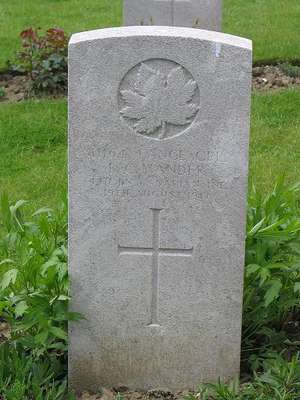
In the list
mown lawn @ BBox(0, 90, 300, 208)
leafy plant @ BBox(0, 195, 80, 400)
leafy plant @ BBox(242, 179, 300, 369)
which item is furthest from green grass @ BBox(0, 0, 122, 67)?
leafy plant @ BBox(242, 179, 300, 369)

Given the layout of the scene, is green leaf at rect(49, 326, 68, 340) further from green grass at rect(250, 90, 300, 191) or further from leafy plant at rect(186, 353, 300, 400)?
green grass at rect(250, 90, 300, 191)

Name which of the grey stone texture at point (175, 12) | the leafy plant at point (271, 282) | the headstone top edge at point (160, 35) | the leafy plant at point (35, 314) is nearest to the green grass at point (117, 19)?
the grey stone texture at point (175, 12)

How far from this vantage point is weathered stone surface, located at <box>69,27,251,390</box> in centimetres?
387

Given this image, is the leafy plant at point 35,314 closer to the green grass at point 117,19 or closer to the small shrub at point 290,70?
the small shrub at point 290,70

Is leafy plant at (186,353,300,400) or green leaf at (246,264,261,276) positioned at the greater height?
green leaf at (246,264,261,276)

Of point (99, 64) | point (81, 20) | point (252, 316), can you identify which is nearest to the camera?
point (99, 64)

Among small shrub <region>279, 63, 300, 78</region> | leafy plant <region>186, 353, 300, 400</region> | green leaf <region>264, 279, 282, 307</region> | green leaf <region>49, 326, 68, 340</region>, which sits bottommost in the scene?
leafy plant <region>186, 353, 300, 400</region>

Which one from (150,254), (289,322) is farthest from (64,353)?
(289,322)

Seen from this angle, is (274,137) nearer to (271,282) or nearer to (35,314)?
(271,282)

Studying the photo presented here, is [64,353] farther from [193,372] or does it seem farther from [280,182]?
[280,182]

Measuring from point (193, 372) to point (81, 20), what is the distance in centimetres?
762

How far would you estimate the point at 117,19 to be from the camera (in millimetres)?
11188

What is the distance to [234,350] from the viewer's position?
4.27 m

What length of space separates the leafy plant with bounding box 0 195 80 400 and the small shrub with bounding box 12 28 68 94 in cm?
432
